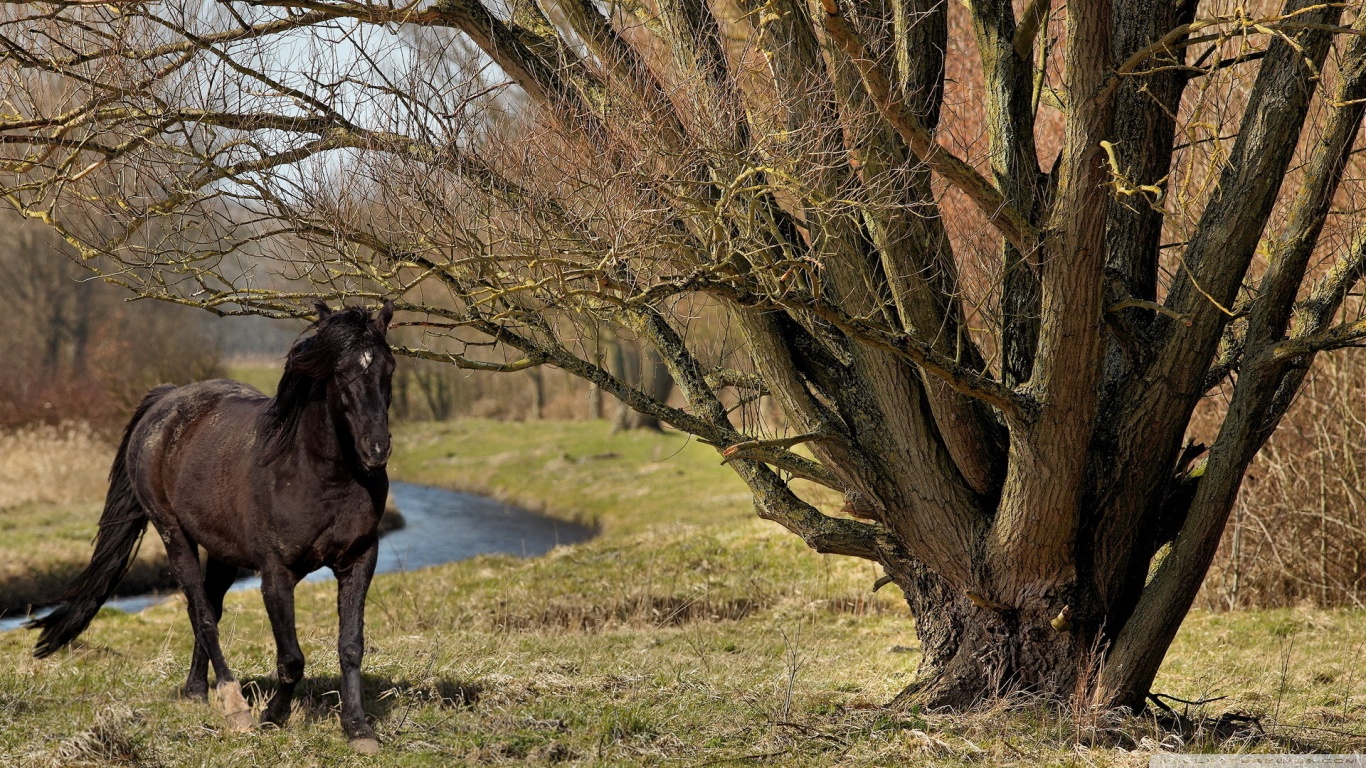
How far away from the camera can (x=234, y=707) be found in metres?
5.75

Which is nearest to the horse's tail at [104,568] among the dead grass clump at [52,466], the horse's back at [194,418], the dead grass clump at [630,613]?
the horse's back at [194,418]

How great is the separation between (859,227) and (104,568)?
5.02 meters

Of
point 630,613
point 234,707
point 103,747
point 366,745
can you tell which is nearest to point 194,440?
point 234,707

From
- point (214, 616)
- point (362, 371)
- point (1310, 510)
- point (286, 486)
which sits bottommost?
point (214, 616)

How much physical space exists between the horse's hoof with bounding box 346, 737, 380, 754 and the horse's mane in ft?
4.86

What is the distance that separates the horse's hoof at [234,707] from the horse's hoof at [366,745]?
2.32ft

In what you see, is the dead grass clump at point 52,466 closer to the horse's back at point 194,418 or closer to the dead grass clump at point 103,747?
the horse's back at point 194,418

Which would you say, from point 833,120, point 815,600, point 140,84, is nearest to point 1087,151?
point 833,120

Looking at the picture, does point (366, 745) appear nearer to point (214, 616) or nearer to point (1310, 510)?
point (214, 616)

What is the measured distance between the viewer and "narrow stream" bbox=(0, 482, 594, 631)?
56.8ft

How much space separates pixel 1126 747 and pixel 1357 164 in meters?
5.05

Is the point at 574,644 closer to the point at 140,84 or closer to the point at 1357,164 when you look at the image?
the point at 140,84

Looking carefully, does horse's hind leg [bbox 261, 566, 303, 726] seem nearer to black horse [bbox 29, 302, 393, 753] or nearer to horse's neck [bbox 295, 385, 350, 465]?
black horse [bbox 29, 302, 393, 753]

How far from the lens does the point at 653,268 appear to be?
5688mm
